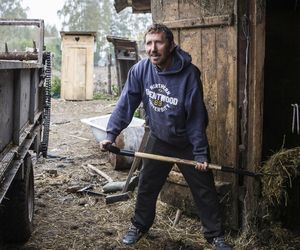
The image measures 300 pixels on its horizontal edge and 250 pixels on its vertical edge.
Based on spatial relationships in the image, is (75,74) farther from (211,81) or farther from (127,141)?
(211,81)

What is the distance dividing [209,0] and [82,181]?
350cm

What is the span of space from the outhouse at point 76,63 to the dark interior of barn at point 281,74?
12302mm

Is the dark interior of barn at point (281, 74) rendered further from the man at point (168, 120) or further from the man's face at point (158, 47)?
the man's face at point (158, 47)

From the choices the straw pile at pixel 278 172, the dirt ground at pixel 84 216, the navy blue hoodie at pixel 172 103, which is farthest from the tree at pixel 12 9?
the straw pile at pixel 278 172

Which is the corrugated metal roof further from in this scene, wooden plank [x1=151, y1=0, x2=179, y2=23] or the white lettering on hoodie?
the white lettering on hoodie

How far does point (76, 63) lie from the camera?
1670 cm

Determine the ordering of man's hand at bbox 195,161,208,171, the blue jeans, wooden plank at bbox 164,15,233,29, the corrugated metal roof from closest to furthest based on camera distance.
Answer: man's hand at bbox 195,161,208,171, the blue jeans, wooden plank at bbox 164,15,233,29, the corrugated metal roof

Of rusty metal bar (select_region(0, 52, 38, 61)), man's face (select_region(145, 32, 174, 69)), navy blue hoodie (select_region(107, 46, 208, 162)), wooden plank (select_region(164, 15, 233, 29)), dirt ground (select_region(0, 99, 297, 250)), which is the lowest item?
dirt ground (select_region(0, 99, 297, 250))

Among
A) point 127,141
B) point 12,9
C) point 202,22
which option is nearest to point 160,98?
point 202,22

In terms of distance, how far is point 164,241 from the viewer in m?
4.40

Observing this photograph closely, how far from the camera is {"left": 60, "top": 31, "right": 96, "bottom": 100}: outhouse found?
1666 centimetres

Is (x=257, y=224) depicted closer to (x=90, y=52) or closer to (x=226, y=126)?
(x=226, y=126)

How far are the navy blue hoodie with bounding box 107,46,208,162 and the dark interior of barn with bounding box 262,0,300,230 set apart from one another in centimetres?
164

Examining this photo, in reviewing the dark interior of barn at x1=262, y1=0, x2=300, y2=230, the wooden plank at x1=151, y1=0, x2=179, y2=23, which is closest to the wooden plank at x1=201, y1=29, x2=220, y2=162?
the wooden plank at x1=151, y1=0, x2=179, y2=23
